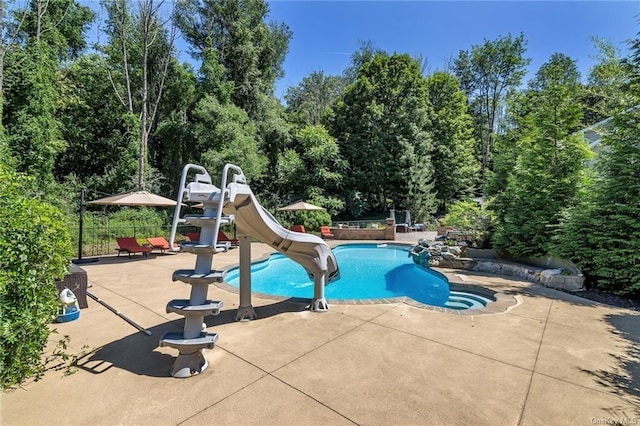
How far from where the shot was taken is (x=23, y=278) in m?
2.64

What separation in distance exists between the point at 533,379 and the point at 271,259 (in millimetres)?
9999

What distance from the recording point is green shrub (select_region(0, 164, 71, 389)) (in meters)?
2.56

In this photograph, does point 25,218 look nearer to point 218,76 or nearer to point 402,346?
point 402,346

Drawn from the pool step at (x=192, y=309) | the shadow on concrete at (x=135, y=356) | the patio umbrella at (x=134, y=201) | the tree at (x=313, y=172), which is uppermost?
the tree at (x=313, y=172)

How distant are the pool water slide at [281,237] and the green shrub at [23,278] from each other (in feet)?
5.70

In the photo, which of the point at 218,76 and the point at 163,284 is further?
the point at 218,76

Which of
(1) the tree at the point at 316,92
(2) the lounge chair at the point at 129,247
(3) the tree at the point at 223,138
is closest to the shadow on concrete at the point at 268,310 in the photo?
(2) the lounge chair at the point at 129,247

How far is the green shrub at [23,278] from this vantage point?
256 cm

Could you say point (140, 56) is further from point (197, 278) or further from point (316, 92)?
point (197, 278)

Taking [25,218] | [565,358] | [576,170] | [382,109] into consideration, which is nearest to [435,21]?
[576,170]

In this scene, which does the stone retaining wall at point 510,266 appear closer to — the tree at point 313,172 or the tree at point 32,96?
the tree at point 313,172

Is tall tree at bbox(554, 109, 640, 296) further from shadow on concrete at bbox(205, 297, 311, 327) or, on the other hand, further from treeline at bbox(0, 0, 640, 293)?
shadow on concrete at bbox(205, 297, 311, 327)

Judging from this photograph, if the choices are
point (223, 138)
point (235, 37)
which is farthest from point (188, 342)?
point (235, 37)

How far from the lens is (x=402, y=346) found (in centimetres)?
384
